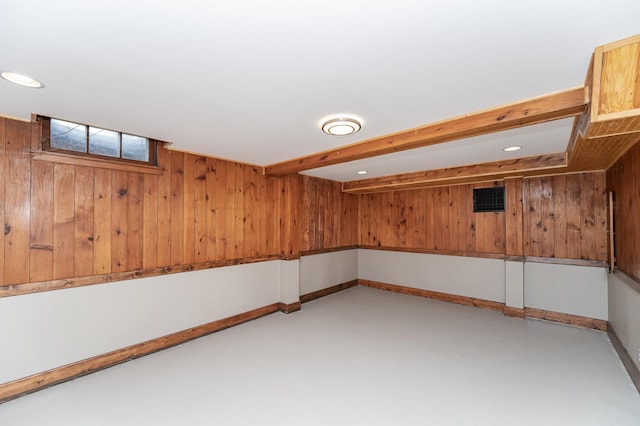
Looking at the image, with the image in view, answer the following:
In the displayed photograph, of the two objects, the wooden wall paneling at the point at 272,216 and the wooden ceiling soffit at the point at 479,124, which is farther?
the wooden wall paneling at the point at 272,216

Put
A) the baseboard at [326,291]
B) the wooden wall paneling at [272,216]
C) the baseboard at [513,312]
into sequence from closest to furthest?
the baseboard at [513,312] → the wooden wall paneling at [272,216] → the baseboard at [326,291]

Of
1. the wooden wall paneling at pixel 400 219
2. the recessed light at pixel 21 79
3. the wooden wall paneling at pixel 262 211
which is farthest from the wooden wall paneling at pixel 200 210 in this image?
the wooden wall paneling at pixel 400 219

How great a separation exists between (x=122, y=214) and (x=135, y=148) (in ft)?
2.34

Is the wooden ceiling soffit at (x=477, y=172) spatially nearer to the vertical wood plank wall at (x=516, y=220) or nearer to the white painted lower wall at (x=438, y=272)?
the vertical wood plank wall at (x=516, y=220)

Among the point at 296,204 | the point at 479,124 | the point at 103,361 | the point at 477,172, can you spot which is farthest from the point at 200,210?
the point at 477,172

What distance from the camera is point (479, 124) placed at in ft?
6.70

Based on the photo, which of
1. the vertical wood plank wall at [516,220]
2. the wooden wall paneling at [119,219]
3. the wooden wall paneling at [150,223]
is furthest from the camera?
the vertical wood plank wall at [516,220]

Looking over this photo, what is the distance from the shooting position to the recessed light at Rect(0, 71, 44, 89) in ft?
5.17

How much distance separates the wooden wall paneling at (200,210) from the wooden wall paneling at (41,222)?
1.28 metres

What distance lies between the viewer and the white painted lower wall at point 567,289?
359cm

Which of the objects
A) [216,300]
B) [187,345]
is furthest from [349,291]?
[187,345]

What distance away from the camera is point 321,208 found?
17.3 feet

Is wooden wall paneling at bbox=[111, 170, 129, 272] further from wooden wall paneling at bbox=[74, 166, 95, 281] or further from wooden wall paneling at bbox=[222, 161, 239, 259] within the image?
wooden wall paneling at bbox=[222, 161, 239, 259]

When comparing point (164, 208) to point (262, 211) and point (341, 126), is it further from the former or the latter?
point (341, 126)
